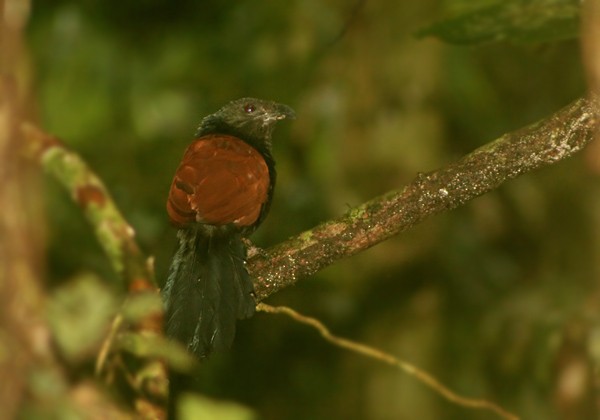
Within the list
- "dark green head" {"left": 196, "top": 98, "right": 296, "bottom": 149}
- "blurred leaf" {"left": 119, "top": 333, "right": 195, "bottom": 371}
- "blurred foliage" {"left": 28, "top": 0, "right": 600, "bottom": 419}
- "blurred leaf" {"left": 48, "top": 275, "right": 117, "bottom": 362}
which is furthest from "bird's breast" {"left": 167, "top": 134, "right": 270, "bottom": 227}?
"blurred leaf" {"left": 48, "top": 275, "right": 117, "bottom": 362}

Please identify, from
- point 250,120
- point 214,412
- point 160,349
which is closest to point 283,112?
point 250,120

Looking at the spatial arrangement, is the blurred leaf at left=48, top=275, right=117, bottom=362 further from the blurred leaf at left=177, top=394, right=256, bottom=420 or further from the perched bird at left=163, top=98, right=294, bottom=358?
the perched bird at left=163, top=98, right=294, bottom=358

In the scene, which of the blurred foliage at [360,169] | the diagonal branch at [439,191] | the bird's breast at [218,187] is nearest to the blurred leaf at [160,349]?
the diagonal branch at [439,191]

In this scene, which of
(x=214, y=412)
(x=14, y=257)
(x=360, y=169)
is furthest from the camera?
(x=360, y=169)

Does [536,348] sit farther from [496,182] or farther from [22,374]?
A: [22,374]

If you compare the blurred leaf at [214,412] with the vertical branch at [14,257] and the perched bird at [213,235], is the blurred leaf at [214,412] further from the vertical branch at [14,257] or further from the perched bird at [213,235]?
the perched bird at [213,235]

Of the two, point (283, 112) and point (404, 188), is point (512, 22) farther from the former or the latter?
point (283, 112)
